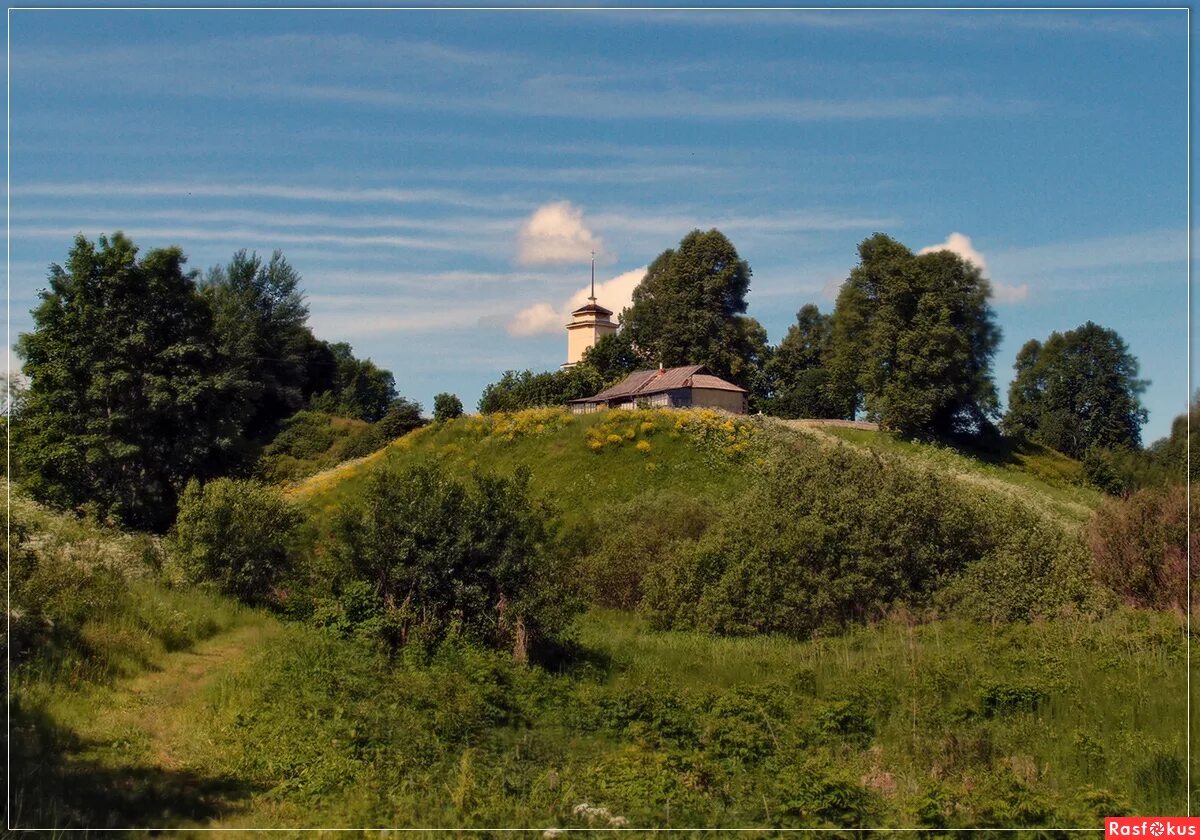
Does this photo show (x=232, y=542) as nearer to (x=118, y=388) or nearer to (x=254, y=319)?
(x=118, y=388)

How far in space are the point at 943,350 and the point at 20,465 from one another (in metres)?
34.2

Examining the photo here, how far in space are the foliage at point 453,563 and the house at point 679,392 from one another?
27.1m

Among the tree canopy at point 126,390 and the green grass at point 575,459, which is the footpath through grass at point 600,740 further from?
the green grass at point 575,459

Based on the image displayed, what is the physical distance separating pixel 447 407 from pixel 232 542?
23643mm

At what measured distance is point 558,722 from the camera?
1247 cm

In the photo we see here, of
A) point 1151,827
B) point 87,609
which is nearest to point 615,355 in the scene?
point 87,609

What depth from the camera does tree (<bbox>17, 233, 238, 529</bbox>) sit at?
2772 centimetres

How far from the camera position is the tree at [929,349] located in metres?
43.2

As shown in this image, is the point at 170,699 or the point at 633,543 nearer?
the point at 170,699

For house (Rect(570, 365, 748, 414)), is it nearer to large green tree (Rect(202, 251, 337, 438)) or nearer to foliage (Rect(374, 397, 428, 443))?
foliage (Rect(374, 397, 428, 443))

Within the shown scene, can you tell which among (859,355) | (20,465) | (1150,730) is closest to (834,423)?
(859,355)

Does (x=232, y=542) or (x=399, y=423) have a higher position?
(x=399, y=423)

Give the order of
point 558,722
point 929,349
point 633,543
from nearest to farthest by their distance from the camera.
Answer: point 558,722 < point 633,543 < point 929,349

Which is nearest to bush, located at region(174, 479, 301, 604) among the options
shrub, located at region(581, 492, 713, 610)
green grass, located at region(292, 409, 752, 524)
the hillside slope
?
shrub, located at region(581, 492, 713, 610)
